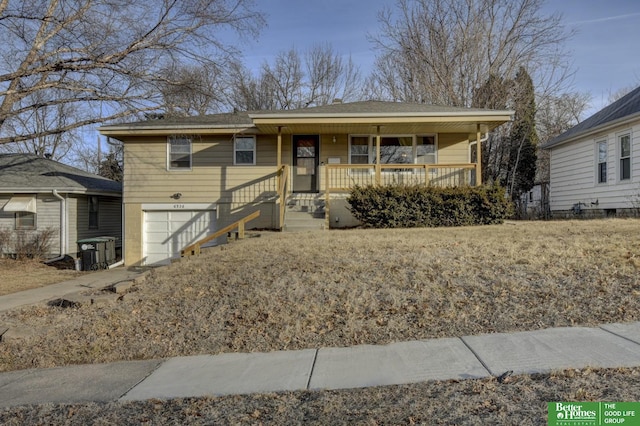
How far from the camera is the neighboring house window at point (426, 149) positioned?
1559cm

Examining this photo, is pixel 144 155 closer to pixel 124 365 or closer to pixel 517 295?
pixel 124 365

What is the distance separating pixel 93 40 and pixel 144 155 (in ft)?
17.1

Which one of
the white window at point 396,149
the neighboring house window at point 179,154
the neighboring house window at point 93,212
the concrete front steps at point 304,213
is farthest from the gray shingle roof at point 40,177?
the white window at point 396,149

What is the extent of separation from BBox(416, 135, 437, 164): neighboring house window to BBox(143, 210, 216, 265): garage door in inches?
299

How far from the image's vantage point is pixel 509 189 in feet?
81.5

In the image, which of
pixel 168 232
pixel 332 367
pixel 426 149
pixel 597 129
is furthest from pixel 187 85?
pixel 597 129

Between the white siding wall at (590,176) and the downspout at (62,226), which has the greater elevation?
the white siding wall at (590,176)

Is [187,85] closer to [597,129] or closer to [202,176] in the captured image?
[202,176]

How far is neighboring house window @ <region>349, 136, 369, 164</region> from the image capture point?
15.6 meters

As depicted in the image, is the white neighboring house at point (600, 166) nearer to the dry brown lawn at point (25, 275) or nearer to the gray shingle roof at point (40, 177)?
the dry brown lawn at point (25, 275)

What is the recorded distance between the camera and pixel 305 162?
15.6 metres

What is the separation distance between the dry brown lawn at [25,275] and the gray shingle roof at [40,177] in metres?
2.99

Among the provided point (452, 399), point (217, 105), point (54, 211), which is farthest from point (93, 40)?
point (452, 399)

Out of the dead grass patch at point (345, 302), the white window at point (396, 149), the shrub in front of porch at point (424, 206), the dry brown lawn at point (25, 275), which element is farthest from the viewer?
the white window at point (396, 149)
